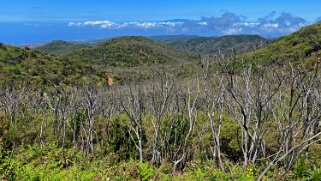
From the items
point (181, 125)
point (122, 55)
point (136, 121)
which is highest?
point (136, 121)

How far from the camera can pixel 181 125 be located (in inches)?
718

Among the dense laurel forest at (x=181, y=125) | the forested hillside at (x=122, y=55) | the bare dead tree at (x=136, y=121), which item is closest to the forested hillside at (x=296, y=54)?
the dense laurel forest at (x=181, y=125)

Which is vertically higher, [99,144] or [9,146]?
[9,146]

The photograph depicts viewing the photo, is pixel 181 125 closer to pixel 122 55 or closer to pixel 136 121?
pixel 136 121

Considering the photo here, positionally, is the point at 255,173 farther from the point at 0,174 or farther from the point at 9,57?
the point at 9,57

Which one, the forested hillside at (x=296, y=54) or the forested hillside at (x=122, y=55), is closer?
the forested hillside at (x=296, y=54)

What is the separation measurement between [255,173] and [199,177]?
2005 millimetres

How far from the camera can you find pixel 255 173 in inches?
428

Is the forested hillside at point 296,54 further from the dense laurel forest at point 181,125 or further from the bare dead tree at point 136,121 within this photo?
the bare dead tree at point 136,121

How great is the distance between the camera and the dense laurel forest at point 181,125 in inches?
390

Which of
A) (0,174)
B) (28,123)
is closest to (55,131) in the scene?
(28,123)

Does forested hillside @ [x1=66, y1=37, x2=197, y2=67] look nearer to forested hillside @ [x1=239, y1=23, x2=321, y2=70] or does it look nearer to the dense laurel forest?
forested hillside @ [x1=239, y1=23, x2=321, y2=70]

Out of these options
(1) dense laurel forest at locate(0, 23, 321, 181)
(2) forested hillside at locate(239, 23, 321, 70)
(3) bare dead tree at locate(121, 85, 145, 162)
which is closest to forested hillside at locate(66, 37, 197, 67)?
(2) forested hillside at locate(239, 23, 321, 70)

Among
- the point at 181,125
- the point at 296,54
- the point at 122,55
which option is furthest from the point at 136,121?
the point at 122,55
